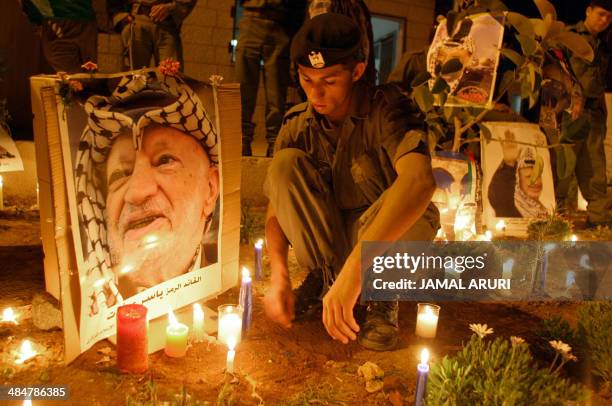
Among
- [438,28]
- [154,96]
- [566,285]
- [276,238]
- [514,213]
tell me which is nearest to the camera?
[154,96]

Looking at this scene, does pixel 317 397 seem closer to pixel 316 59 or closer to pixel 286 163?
pixel 286 163

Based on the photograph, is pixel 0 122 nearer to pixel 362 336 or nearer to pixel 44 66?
pixel 44 66

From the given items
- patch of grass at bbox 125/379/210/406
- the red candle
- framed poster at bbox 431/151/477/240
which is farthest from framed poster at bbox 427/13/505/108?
patch of grass at bbox 125/379/210/406

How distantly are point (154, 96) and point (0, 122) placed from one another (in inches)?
122

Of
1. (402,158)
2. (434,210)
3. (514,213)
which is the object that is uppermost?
(402,158)

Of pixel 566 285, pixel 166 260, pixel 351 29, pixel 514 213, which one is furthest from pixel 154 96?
pixel 514 213

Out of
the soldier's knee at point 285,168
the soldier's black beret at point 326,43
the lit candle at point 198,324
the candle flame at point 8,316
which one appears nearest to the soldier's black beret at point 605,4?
the soldier's black beret at point 326,43

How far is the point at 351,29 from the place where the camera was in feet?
8.38

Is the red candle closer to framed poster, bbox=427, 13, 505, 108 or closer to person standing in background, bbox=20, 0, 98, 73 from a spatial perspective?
framed poster, bbox=427, 13, 505, 108

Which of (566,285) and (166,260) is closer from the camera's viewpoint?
(166,260)

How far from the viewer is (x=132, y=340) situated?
224 cm

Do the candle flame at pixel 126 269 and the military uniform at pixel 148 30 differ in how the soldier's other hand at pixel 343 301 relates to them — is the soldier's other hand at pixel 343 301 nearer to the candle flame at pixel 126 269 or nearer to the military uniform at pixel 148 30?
the candle flame at pixel 126 269

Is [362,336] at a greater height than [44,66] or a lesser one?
lesser

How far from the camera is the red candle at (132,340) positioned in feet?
7.34
